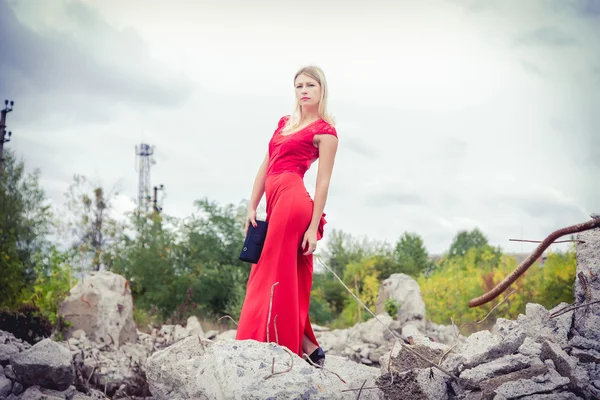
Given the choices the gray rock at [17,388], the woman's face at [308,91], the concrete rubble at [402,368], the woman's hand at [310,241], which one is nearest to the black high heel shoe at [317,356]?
the concrete rubble at [402,368]

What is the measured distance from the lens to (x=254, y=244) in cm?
446

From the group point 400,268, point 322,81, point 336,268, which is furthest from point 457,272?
point 322,81

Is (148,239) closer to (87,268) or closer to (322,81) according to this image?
(87,268)

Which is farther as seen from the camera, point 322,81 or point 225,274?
point 225,274

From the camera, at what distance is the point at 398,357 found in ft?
13.0

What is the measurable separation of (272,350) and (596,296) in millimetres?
2058

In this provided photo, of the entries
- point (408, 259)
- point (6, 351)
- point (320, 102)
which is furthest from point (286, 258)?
point (408, 259)

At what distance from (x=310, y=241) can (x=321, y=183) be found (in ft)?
1.50

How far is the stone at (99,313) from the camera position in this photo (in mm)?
8094

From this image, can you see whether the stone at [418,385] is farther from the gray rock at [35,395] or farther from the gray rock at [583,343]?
the gray rock at [35,395]

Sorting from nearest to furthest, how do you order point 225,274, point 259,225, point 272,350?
point 272,350
point 259,225
point 225,274

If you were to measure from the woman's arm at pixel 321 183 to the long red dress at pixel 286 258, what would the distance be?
0.21 feet

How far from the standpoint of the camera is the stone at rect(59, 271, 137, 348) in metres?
8.09

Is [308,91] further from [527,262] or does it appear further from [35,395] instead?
[35,395]
